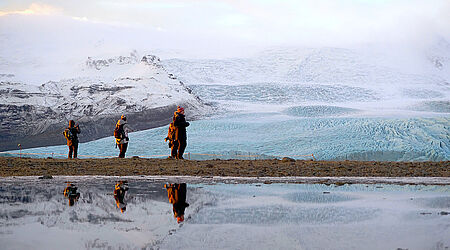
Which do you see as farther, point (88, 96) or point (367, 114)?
point (88, 96)

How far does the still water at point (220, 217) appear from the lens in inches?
203

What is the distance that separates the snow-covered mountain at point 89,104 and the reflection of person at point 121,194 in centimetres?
2717

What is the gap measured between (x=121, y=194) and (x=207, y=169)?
5885 millimetres

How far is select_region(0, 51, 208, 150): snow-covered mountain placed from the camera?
127 feet

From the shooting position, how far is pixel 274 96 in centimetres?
4141

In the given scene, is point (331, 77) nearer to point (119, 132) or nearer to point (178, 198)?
point (119, 132)

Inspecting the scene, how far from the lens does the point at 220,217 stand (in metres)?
6.51

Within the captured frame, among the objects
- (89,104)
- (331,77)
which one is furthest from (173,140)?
(331,77)

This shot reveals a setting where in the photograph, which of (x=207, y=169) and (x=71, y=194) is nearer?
(x=71, y=194)

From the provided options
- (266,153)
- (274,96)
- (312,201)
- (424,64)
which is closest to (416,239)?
(312,201)

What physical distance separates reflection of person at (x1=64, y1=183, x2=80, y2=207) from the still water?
0.5 inches

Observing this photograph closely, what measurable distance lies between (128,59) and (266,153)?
20435 mm

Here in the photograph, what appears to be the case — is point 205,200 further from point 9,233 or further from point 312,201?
point 9,233

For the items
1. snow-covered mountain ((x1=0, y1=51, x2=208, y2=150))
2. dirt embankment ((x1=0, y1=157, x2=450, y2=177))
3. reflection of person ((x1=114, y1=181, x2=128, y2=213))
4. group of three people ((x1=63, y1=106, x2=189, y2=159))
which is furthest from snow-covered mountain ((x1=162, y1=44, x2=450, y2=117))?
reflection of person ((x1=114, y1=181, x2=128, y2=213))
